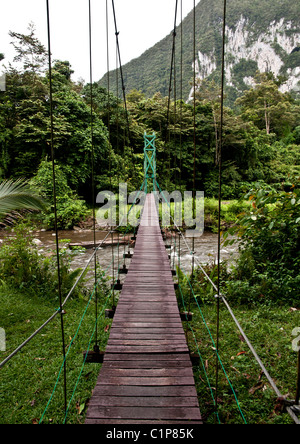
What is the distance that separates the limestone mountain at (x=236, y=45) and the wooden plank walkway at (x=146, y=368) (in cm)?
2897

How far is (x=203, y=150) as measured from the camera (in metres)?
12.7

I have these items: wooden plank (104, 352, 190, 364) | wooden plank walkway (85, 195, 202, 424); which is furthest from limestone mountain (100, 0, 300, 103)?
wooden plank (104, 352, 190, 364)

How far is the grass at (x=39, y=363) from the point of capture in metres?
1.52

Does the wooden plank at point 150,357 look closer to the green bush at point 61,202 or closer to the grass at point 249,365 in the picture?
the grass at point 249,365

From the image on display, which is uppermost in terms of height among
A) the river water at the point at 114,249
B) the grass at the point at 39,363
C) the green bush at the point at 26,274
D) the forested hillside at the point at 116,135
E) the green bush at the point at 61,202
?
the forested hillside at the point at 116,135

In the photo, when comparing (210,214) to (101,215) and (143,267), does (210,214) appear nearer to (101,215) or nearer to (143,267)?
(101,215)

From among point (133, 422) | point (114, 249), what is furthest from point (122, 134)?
point (133, 422)

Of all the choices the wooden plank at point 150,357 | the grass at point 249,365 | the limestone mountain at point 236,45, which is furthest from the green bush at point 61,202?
the limestone mountain at point 236,45

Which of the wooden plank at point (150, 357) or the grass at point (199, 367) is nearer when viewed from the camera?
the wooden plank at point (150, 357)

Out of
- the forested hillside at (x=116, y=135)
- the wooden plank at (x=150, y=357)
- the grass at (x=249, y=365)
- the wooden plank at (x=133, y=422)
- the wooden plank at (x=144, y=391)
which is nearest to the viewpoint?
the wooden plank at (x=133, y=422)

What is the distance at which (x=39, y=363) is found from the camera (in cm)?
195

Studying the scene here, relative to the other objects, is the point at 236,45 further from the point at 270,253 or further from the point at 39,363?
the point at 39,363

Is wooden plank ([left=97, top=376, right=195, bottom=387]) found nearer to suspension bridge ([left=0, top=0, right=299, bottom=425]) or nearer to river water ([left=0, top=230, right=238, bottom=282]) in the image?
suspension bridge ([left=0, top=0, right=299, bottom=425])

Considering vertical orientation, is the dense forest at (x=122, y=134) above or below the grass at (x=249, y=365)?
above
